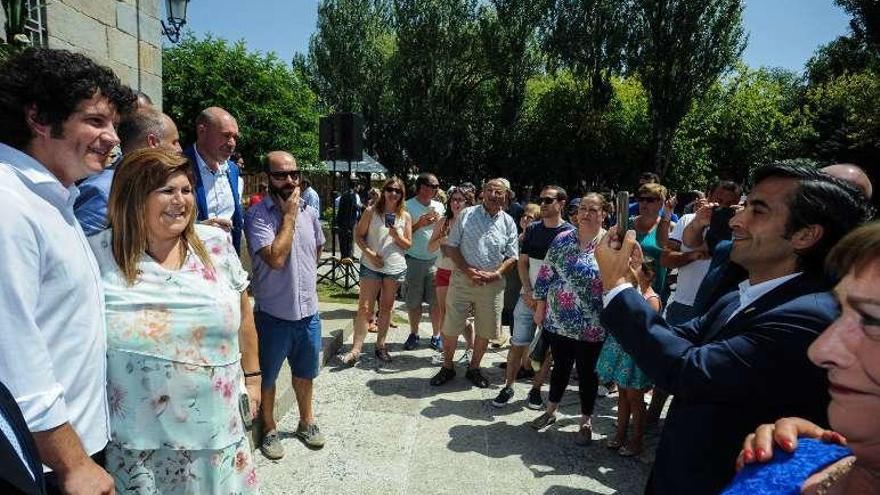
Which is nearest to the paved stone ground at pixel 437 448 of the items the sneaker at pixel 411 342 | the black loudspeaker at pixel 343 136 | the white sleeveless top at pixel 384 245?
the sneaker at pixel 411 342

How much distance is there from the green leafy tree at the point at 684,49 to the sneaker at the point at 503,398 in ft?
68.7

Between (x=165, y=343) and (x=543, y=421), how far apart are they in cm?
300

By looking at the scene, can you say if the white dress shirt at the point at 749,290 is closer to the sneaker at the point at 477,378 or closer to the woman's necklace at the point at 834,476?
the woman's necklace at the point at 834,476

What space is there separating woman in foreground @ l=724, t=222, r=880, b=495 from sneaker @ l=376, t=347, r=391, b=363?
173 inches

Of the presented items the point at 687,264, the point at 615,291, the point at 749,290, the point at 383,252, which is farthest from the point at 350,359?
the point at 749,290

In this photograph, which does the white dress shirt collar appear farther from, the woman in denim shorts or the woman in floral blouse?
the woman in denim shorts

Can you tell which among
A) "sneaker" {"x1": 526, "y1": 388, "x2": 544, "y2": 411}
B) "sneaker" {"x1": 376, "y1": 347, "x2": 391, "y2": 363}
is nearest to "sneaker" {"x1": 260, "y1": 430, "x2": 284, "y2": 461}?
"sneaker" {"x1": 376, "y1": 347, "x2": 391, "y2": 363}

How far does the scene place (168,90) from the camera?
651 inches

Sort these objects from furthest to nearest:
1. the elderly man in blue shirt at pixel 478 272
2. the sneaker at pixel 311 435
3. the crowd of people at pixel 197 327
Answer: the elderly man in blue shirt at pixel 478 272
the sneaker at pixel 311 435
the crowd of people at pixel 197 327

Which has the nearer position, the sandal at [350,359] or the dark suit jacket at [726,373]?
the dark suit jacket at [726,373]

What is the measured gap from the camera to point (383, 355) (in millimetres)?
5219

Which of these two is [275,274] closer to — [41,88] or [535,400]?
[41,88]

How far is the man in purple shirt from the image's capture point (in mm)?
3150

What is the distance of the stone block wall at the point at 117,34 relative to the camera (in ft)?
15.9
